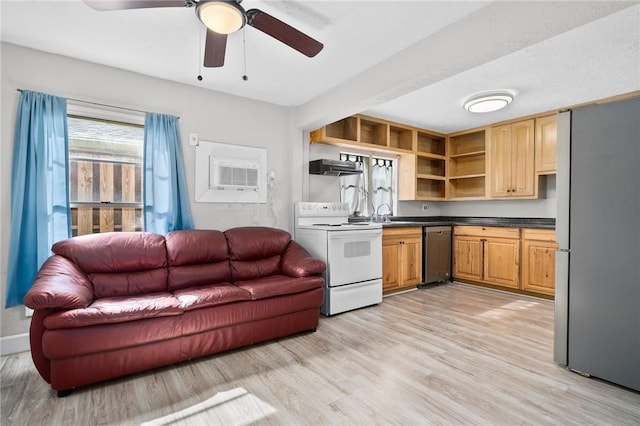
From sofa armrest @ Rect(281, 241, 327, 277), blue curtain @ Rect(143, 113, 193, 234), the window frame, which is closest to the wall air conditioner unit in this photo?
blue curtain @ Rect(143, 113, 193, 234)

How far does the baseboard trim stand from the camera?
8.48 ft

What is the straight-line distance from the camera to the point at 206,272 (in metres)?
3.01

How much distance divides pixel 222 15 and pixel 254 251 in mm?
2195

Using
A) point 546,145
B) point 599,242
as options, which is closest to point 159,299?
point 599,242

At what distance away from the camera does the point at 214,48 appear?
7.16 ft

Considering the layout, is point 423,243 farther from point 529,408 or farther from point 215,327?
point 215,327

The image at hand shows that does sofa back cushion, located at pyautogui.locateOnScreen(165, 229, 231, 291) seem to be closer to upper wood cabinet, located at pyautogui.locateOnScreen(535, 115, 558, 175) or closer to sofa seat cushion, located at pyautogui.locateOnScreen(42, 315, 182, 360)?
sofa seat cushion, located at pyautogui.locateOnScreen(42, 315, 182, 360)

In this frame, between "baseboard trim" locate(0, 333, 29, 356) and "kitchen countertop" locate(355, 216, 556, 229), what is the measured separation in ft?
12.3

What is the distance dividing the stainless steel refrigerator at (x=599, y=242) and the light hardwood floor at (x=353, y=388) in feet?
0.71

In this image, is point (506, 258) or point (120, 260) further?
point (506, 258)

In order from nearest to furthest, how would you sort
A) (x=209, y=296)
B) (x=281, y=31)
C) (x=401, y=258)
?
1. (x=281, y=31)
2. (x=209, y=296)
3. (x=401, y=258)

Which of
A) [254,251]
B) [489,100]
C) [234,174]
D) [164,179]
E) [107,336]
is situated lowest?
[107,336]

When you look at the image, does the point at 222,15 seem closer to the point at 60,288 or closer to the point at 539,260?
the point at 60,288

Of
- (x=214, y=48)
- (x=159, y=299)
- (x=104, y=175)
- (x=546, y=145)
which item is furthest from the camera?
(x=546, y=145)
